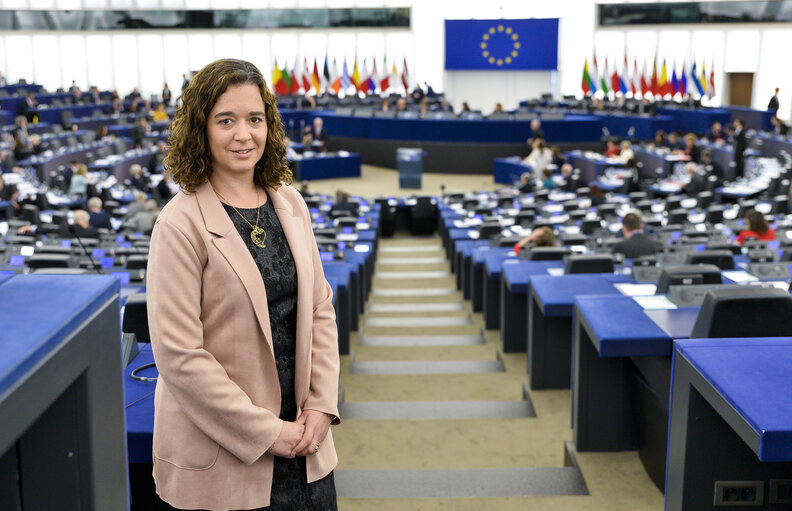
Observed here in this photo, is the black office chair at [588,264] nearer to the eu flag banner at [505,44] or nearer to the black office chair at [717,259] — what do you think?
the black office chair at [717,259]

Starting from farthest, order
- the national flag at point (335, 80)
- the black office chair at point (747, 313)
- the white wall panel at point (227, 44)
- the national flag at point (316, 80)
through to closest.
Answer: the white wall panel at point (227, 44)
the national flag at point (335, 80)
the national flag at point (316, 80)
the black office chair at point (747, 313)

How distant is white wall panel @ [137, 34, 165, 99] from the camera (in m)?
34.8

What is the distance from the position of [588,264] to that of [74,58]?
34.0 m

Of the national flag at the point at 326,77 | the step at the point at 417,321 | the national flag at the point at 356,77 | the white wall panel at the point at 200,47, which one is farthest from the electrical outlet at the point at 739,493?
the white wall panel at the point at 200,47

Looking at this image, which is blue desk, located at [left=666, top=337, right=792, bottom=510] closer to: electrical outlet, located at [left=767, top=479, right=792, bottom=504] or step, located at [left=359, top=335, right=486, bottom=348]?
electrical outlet, located at [left=767, top=479, right=792, bottom=504]

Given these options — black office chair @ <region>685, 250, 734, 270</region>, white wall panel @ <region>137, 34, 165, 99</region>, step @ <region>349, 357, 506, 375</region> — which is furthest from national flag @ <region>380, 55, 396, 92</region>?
black office chair @ <region>685, 250, 734, 270</region>

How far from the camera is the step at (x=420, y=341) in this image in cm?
784

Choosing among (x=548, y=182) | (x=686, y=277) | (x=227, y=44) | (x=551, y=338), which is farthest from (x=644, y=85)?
(x=686, y=277)

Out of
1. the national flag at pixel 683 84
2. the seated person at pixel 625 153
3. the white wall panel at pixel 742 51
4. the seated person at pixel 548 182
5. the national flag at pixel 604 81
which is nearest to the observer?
the seated person at pixel 548 182

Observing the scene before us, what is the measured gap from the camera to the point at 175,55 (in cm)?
3494

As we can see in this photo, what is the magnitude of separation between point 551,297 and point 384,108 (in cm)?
2275

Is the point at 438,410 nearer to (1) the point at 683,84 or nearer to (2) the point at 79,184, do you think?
(2) the point at 79,184

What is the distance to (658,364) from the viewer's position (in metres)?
3.69

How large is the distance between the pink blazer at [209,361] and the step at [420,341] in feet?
19.6
